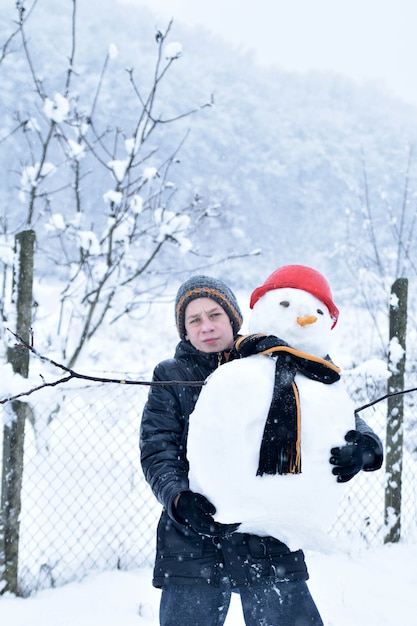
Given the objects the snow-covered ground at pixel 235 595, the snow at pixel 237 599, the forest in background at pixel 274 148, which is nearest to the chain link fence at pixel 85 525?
the snow-covered ground at pixel 235 595

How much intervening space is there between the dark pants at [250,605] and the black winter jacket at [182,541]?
0.10 ft

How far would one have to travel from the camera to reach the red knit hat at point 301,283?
1.23 meters

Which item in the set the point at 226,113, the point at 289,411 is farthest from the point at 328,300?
the point at 226,113

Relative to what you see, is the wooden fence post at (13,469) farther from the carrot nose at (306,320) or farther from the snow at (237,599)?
the carrot nose at (306,320)

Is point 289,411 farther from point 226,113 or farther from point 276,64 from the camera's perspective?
point 276,64

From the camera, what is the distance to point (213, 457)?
1057mm

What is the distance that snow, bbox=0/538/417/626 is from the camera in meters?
2.28

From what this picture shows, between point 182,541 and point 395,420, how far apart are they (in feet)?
7.77

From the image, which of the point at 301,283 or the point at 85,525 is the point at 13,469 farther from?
the point at 301,283

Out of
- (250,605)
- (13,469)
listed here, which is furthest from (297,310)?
(13,469)

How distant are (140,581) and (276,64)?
41.4 meters

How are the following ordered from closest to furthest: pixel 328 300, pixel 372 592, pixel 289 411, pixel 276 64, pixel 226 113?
pixel 289 411 → pixel 328 300 → pixel 372 592 → pixel 226 113 → pixel 276 64

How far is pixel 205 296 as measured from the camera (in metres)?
1.46

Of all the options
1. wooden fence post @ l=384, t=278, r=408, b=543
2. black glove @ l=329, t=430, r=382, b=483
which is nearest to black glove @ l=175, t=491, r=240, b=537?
black glove @ l=329, t=430, r=382, b=483
